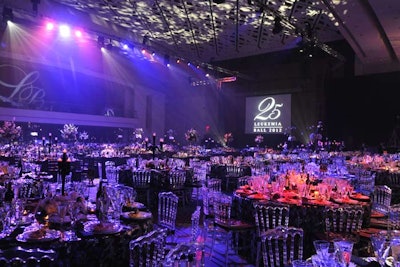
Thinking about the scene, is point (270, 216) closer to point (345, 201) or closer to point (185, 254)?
point (345, 201)

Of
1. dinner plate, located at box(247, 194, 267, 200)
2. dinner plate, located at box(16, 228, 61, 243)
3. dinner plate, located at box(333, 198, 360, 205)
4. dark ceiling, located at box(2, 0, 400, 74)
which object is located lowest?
dinner plate, located at box(16, 228, 61, 243)

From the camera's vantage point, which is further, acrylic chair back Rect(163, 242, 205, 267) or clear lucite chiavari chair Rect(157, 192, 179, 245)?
clear lucite chiavari chair Rect(157, 192, 179, 245)

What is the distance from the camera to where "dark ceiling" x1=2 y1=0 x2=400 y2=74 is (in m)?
10.2

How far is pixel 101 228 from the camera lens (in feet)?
8.75

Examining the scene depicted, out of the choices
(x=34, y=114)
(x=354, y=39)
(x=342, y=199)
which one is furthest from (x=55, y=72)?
(x=342, y=199)

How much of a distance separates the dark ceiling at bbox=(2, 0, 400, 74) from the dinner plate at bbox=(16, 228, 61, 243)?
830cm

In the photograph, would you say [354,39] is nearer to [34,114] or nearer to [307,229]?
[307,229]

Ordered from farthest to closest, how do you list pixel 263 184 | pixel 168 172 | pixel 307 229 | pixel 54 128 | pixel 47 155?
pixel 54 128, pixel 47 155, pixel 168 172, pixel 263 184, pixel 307 229

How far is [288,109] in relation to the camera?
17.5 m

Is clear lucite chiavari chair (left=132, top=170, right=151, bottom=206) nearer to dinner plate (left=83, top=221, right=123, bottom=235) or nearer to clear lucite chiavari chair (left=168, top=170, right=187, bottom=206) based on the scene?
clear lucite chiavari chair (left=168, top=170, right=187, bottom=206)

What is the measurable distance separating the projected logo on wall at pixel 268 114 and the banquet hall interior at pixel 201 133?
2.8 inches

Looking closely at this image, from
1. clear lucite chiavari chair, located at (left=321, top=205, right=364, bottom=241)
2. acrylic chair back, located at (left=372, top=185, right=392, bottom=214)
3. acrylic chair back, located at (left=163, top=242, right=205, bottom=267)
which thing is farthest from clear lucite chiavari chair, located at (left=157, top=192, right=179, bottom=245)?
acrylic chair back, located at (left=372, top=185, right=392, bottom=214)

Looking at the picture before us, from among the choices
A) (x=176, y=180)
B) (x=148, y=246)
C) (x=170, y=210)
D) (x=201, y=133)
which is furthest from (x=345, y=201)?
(x=201, y=133)

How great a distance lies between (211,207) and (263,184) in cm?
76
